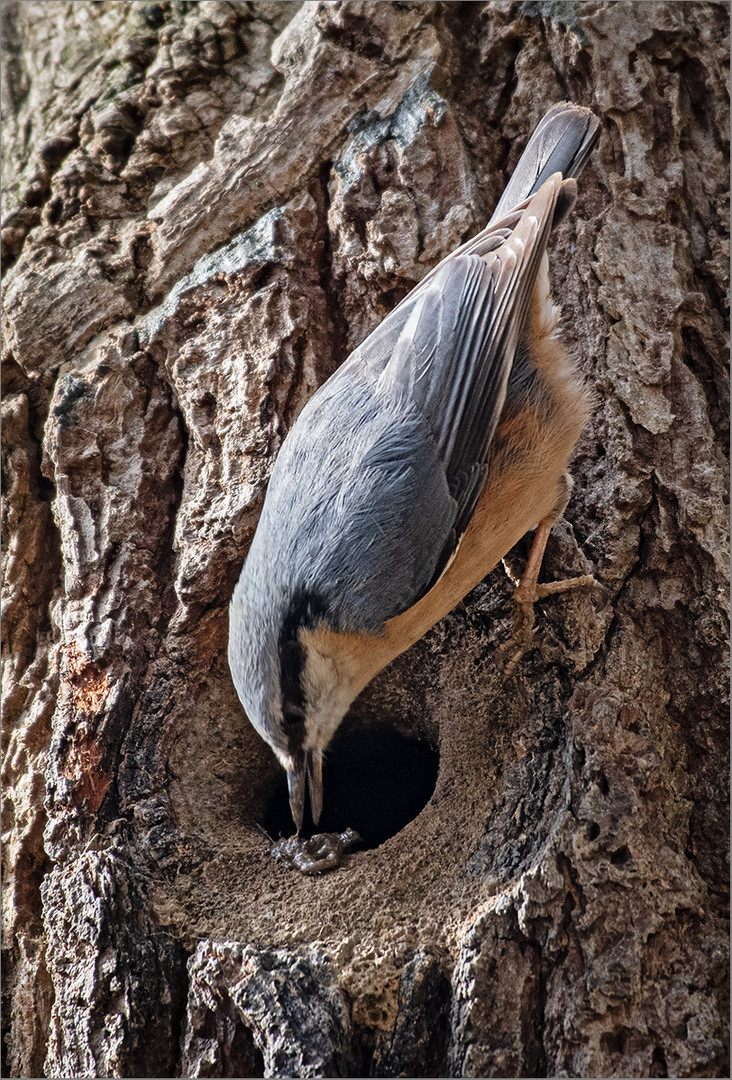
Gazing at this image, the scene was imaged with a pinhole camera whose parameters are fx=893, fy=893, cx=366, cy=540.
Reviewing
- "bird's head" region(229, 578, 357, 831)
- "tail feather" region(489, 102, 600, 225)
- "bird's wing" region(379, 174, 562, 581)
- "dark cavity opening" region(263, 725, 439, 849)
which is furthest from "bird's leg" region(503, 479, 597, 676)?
"tail feather" region(489, 102, 600, 225)

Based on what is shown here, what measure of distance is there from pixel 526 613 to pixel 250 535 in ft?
2.30

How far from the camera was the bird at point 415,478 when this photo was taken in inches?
77.4

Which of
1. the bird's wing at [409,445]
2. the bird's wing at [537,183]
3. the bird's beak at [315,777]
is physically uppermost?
the bird's wing at [537,183]

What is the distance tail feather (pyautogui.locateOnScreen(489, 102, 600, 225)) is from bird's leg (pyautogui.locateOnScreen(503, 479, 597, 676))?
32.8 inches

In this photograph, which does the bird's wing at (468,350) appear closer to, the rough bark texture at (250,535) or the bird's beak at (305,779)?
the rough bark texture at (250,535)

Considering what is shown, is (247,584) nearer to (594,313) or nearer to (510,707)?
(510,707)

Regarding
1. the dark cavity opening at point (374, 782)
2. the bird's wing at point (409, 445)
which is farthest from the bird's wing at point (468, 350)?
the dark cavity opening at point (374, 782)

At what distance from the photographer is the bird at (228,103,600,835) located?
1.97 metres

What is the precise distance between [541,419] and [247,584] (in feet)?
2.70

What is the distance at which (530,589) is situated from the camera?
214cm

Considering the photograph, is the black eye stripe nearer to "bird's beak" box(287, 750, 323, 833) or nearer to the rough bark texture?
"bird's beak" box(287, 750, 323, 833)

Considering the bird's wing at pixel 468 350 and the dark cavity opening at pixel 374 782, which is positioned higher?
the bird's wing at pixel 468 350

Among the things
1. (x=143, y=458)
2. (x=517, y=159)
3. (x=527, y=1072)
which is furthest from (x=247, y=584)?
(x=517, y=159)

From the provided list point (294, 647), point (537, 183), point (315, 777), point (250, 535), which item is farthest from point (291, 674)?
point (537, 183)
